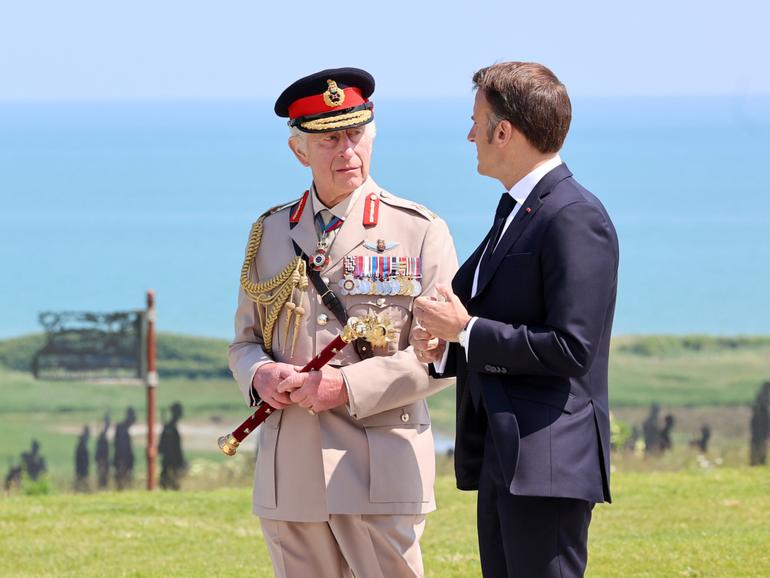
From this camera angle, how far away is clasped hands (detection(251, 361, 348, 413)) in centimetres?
440

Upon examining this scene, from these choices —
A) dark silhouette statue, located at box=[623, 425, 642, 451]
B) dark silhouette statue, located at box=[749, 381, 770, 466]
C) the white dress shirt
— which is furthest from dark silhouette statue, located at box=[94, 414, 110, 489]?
the white dress shirt

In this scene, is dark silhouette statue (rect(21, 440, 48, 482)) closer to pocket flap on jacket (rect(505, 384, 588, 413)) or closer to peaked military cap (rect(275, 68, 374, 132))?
peaked military cap (rect(275, 68, 374, 132))

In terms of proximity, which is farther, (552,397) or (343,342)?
(343,342)

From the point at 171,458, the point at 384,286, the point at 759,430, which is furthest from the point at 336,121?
the point at 759,430

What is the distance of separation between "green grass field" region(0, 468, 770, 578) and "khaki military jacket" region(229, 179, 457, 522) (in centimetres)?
234

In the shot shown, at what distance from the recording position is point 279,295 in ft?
15.2

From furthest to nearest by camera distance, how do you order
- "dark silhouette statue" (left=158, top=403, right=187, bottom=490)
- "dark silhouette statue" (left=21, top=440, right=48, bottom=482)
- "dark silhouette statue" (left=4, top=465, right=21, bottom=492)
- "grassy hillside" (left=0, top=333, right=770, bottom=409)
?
"grassy hillside" (left=0, top=333, right=770, bottom=409), "dark silhouette statue" (left=21, top=440, right=48, bottom=482), "dark silhouette statue" (left=158, top=403, right=187, bottom=490), "dark silhouette statue" (left=4, top=465, right=21, bottom=492)

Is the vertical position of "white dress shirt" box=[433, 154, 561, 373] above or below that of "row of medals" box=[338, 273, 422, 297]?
above

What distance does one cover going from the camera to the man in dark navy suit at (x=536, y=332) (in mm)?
3619

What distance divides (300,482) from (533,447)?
114cm

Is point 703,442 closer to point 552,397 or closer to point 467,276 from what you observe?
point 467,276

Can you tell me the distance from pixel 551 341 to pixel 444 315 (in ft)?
1.09

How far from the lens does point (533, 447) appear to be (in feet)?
12.0

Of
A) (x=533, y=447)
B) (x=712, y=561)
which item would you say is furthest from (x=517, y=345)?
(x=712, y=561)
